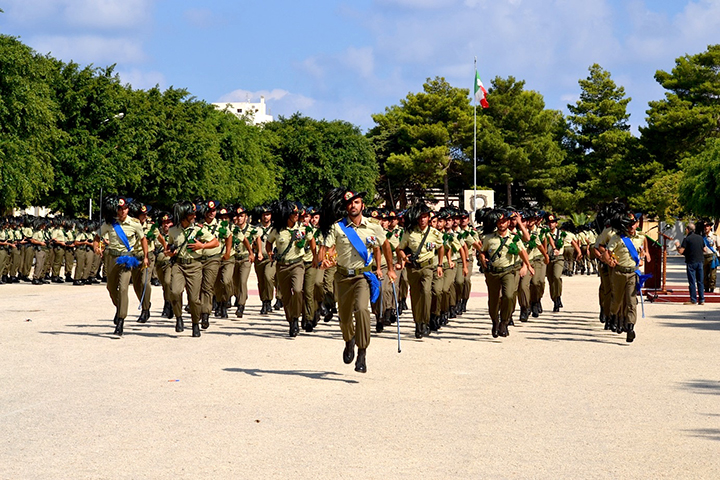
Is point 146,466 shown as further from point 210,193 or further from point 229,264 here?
point 210,193

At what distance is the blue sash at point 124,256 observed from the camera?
14.8 metres

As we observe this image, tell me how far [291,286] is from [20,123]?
79.8 feet

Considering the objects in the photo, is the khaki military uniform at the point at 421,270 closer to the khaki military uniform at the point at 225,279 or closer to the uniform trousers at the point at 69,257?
the khaki military uniform at the point at 225,279

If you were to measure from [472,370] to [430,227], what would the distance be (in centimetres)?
432

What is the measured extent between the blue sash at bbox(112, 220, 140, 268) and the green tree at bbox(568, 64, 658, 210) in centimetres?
5485

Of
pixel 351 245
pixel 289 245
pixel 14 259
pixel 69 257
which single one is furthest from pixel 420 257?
pixel 14 259

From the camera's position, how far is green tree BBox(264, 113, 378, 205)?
78312 millimetres

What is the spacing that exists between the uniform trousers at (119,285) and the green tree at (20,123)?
21807mm

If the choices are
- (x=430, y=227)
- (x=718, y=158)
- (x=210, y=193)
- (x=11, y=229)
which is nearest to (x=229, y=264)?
(x=430, y=227)

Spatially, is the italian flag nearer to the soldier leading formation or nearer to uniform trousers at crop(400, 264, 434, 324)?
the soldier leading formation

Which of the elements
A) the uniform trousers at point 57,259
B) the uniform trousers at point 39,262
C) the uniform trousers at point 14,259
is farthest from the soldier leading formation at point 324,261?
the uniform trousers at point 14,259

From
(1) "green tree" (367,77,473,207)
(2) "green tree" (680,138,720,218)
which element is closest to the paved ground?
(2) "green tree" (680,138,720,218)

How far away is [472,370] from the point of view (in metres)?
11.3

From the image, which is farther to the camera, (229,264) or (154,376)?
(229,264)
